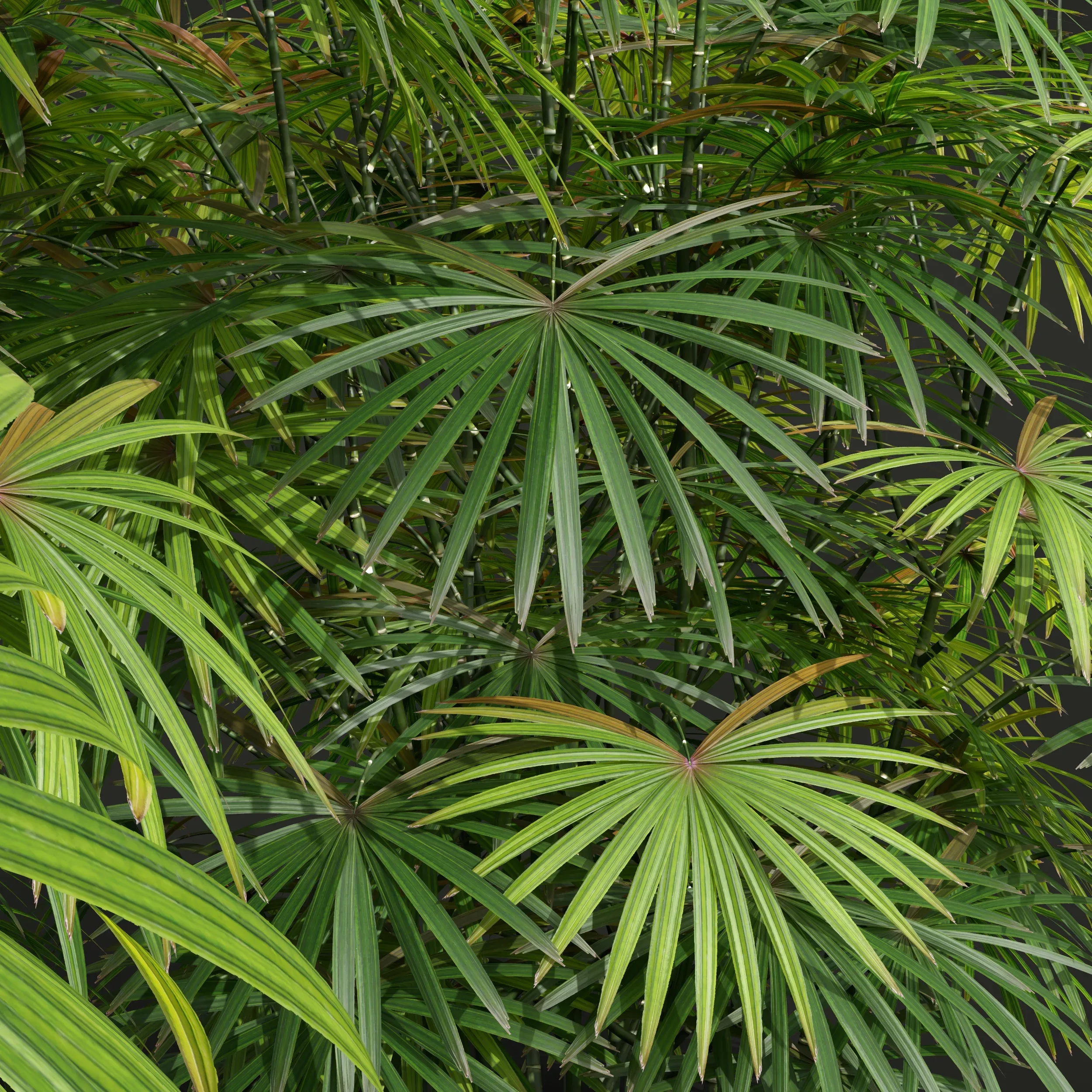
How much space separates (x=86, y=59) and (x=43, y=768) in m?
0.66

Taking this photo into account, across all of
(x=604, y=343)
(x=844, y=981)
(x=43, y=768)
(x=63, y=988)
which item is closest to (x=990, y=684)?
(x=844, y=981)

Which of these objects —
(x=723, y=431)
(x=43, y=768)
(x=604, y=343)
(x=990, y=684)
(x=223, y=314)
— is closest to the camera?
(x=43, y=768)

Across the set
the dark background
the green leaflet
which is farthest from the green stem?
the dark background

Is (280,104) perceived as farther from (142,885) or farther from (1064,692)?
(1064,692)

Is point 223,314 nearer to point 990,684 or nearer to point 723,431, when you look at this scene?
point 723,431

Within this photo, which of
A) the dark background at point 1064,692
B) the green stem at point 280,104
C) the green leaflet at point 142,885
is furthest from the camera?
the dark background at point 1064,692

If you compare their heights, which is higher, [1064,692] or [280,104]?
[280,104]

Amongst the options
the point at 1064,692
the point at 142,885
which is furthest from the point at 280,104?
the point at 1064,692

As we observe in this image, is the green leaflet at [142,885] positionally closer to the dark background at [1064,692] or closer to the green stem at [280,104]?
the green stem at [280,104]

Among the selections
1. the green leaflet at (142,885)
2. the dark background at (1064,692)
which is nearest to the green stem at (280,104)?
the green leaflet at (142,885)

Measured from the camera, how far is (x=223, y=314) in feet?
2.80

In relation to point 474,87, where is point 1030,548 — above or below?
below

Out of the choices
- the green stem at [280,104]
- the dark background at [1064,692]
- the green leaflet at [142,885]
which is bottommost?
the dark background at [1064,692]

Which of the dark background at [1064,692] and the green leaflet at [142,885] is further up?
the green leaflet at [142,885]
